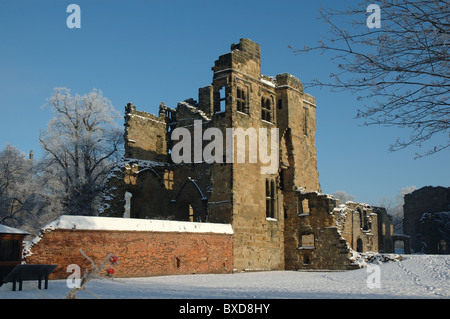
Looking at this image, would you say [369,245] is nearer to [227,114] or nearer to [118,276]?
[227,114]

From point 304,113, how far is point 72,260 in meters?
19.2

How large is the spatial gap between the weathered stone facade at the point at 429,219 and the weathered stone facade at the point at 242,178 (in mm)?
22254

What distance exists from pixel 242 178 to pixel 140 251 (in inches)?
302

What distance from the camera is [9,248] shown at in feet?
49.1

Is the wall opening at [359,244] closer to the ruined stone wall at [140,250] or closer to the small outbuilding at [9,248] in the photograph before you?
the ruined stone wall at [140,250]

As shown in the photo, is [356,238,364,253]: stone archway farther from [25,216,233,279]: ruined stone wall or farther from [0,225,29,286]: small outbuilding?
[0,225,29,286]: small outbuilding

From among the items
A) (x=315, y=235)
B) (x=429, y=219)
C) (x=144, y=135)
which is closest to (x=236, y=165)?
(x=315, y=235)

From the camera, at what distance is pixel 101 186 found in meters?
31.1

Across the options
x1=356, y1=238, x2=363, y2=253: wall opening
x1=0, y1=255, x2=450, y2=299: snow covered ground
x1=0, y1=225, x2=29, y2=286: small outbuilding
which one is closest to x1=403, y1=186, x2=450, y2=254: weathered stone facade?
x1=356, y1=238, x2=363, y2=253: wall opening

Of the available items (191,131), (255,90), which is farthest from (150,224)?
(255,90)

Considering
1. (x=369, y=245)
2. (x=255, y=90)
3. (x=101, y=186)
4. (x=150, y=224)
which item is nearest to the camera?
(x=150, y=224)

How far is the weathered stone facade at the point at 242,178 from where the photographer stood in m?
24.5

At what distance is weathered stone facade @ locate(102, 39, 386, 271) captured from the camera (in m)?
24.5
